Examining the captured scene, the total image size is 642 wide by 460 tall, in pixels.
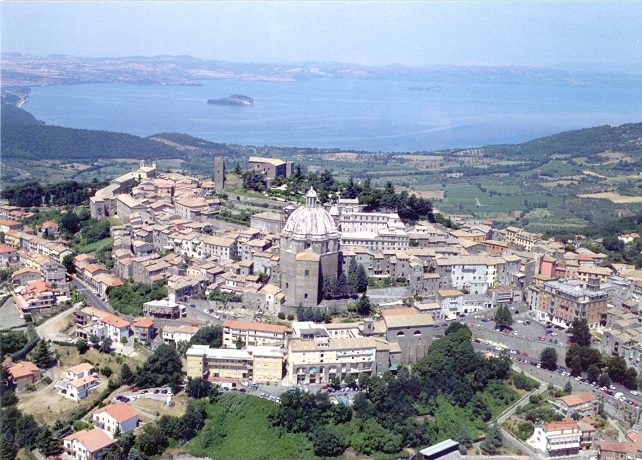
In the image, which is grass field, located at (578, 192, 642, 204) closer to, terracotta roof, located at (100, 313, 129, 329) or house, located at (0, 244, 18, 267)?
terracotta roof, located at (100, 313, 129, 329)

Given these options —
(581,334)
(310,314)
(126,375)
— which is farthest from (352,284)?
(126,375)

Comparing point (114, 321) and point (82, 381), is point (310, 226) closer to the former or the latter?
point (114, 321)

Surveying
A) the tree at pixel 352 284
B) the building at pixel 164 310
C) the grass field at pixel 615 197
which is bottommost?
the building at pixel 164 310

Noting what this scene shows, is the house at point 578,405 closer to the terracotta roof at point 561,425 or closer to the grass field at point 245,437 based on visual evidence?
the terracotta roof at point 561,425

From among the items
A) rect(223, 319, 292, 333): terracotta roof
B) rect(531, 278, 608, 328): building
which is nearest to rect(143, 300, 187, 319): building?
rect(223, 319, 292, 333): terracotta roof

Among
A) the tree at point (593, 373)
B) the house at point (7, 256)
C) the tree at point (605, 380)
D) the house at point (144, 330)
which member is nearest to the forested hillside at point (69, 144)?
the house at point (7, 256)

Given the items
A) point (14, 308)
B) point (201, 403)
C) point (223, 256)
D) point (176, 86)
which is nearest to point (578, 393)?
point (201, 403)

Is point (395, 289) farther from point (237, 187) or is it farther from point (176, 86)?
point (176, 86)
